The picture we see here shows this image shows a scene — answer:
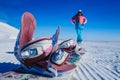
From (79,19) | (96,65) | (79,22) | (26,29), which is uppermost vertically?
(79,19)

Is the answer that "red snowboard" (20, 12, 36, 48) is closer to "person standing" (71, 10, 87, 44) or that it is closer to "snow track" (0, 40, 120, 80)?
"snow track" (0, 40, 120, 80)

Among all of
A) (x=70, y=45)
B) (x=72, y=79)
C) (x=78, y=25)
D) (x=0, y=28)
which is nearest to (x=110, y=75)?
(x=72, y=79)

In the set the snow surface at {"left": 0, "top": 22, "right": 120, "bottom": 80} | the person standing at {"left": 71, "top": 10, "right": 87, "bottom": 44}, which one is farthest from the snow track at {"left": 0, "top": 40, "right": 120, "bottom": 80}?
the person standing at {"left": 71, "top": 10, "right": 87, "bottom": 44}

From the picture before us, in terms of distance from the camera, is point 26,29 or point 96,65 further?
point 96,65

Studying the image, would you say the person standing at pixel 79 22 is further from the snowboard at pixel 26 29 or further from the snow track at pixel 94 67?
the snowboard at pixel 26 29

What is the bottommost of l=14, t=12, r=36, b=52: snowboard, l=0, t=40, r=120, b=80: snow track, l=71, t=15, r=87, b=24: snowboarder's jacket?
l=0, t=40, r=120, b=80: snow track

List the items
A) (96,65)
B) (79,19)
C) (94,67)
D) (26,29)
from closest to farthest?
(26,29) < (94,67) < (96,65) < (79,19)

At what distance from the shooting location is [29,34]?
632 cm

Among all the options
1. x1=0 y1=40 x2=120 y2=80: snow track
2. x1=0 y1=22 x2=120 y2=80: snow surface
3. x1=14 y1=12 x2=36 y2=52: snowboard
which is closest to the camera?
x1=14 y1=12 x2=36 y2=52: snowboard

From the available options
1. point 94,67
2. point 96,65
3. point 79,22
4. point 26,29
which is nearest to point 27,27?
point 26,29

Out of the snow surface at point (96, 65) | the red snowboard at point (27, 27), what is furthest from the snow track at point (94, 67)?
the red snowboard at point (27, 27)

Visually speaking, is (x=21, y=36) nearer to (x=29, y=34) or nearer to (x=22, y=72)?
(x=29, y=34)

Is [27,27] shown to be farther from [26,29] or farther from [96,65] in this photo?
[96,65]

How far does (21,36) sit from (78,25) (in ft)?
28.3
